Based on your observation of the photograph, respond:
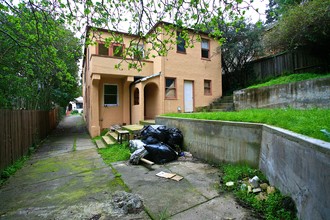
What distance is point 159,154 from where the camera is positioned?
199 inches

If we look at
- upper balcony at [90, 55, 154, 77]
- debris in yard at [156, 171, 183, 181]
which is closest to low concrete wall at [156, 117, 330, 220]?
debris in yard at [156, 171, 183, 181]

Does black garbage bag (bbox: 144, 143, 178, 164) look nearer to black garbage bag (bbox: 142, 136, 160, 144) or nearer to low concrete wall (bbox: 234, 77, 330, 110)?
black garbage bag (bbox: 142, 136, 160, 144)

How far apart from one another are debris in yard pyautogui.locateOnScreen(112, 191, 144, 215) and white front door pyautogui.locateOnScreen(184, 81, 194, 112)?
8458 millimetres

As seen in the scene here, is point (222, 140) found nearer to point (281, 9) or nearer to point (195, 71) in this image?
point (195, 71)

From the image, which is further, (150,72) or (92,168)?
(150,72)

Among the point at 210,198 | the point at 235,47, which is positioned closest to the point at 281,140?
the point at 210,198

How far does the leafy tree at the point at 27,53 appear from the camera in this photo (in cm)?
435

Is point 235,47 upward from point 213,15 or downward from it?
upward

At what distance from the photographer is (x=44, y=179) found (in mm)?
4211

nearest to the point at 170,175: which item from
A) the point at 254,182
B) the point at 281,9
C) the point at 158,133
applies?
the point at 254,182

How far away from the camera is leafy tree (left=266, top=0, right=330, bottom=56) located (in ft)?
22.4

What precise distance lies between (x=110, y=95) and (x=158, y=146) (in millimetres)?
6936

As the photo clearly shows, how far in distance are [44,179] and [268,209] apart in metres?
4.68

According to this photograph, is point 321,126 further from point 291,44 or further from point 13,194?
point 291,44
